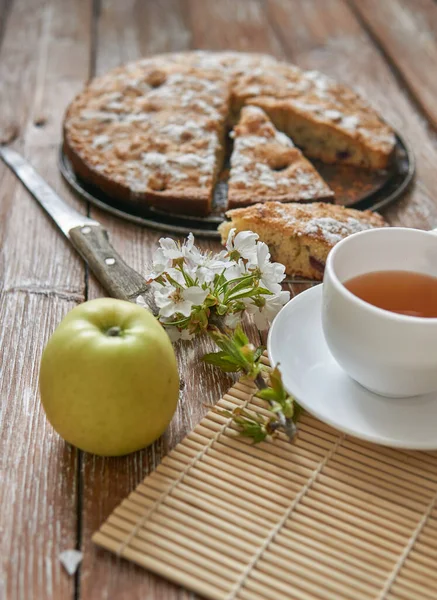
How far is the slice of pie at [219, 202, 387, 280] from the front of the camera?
4.47 ft

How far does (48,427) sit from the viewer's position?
3.42ft

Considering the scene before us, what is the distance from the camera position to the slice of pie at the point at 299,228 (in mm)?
1363

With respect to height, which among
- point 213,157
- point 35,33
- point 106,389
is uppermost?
point 106,389

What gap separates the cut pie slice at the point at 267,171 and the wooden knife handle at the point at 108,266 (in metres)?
0.29

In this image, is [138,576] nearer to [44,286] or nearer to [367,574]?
[367,574]

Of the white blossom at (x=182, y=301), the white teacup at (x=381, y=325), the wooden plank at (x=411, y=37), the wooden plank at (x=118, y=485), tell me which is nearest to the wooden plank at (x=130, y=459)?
the wooden plank at (x=118, y=485)

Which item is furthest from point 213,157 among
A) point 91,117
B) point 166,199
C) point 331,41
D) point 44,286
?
point 331,41

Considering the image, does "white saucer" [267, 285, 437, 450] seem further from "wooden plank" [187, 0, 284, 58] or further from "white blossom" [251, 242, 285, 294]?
"wooden plank" [187, 0, 284, 58]

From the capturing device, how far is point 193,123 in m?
1.71

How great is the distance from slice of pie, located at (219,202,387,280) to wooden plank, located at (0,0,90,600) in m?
0.34

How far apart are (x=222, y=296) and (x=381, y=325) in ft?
1.02

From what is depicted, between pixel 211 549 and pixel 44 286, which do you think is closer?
pixel 211 549

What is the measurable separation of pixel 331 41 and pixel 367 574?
1.89m

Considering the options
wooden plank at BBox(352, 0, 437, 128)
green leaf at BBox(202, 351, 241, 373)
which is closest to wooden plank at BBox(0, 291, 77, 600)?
green leaf at BBox(202, 351, 241, 373)
